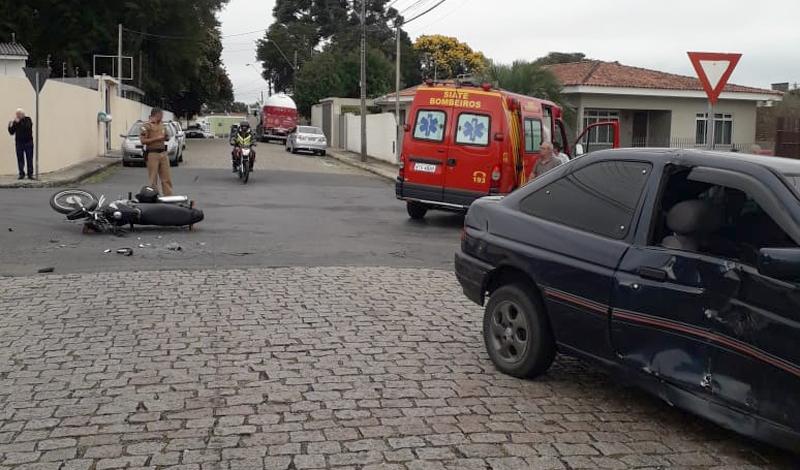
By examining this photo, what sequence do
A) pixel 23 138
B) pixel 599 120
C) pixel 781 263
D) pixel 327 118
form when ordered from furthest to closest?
pixel 327 118 < pixel 599 120 < pixel 23 138 < pixel 781 263

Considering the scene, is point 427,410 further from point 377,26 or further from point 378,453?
point 377,26

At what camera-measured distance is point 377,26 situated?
6981 cm

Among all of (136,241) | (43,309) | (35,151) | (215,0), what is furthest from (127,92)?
(43,309)

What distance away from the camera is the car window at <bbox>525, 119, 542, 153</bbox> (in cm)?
1490

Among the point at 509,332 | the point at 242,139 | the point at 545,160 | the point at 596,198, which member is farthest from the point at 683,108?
the point at 596,198

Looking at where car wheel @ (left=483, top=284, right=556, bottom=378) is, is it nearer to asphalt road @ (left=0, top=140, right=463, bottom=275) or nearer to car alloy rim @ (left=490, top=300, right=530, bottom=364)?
car alloy rim @ (left=490, top=300, right=530, bottom=364)

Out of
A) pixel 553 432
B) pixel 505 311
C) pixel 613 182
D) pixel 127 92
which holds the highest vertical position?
pixel 127 92

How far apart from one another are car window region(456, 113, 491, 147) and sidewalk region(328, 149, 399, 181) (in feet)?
39.0

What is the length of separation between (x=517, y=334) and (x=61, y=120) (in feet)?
71.8

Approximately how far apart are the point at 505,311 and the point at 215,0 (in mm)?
50510

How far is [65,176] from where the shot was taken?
21.8 metres

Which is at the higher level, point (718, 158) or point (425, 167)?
point (718, 158)

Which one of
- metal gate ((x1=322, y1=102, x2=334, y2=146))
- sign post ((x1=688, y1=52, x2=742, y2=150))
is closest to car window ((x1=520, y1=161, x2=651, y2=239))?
sign post ((x1=688, y1=52, x2=742, y2=150))

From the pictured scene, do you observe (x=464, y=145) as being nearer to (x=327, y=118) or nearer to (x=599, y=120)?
(x=599, y=120)
